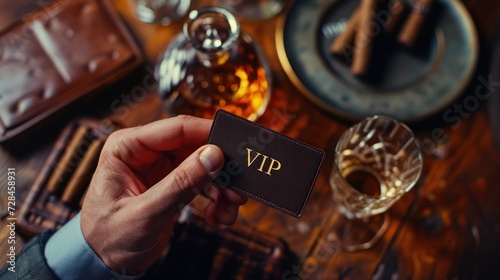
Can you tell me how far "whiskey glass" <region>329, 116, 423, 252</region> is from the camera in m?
0.99

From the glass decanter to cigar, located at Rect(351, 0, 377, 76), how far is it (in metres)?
0.18

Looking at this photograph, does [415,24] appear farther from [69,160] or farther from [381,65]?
[69,160]

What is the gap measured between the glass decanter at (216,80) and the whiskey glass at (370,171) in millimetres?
196

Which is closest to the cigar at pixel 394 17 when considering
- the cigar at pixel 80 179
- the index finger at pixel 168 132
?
the index finger at pixel 168 132

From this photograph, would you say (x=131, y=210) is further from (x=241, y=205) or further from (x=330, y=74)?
(x=330, y=74)

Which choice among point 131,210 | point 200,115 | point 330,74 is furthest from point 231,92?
point 131,210

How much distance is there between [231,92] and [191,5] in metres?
0.25

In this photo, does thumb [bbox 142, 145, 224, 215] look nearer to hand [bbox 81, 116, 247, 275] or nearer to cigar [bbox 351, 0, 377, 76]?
hand [bbox 81, 116, 247, 275]

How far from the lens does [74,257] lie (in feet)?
2.97

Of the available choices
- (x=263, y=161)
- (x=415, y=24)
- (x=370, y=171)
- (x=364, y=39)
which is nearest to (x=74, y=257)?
(x=263, y=161)

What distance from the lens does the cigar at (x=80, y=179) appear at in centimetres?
100

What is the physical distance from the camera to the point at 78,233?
908 mm

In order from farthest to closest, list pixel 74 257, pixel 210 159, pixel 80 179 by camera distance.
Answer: pixel 80 179 → pixel 74 257 → pixel 210 159

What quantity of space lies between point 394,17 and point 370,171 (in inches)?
12.7
